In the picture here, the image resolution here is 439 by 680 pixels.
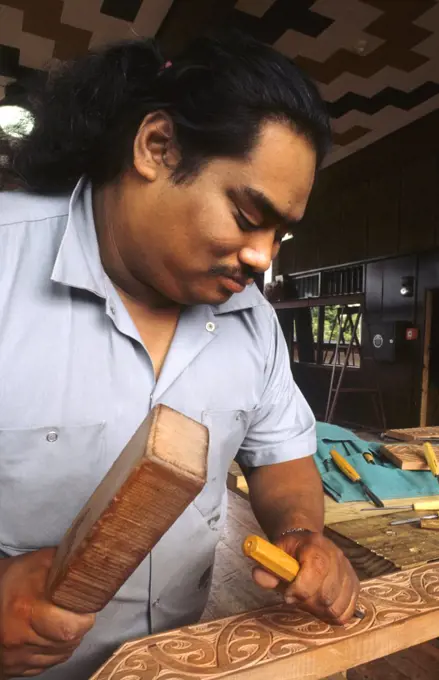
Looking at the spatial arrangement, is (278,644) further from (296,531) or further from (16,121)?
(16,121)

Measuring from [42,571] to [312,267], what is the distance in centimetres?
758

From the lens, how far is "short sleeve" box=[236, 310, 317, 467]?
123 centimetres

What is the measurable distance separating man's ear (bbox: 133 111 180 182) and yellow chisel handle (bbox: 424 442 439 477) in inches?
50.8

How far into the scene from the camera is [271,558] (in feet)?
2.60

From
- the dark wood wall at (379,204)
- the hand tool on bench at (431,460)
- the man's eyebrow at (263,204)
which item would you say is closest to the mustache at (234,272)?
the man's eyebrow at (263,204)

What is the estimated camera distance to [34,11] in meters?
3.84

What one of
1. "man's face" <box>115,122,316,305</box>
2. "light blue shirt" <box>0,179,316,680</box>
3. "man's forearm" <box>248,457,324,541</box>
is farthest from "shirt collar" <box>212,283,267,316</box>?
"man's forearm" <box>248,457,324,541</box>

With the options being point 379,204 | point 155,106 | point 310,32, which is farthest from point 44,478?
point 379,204

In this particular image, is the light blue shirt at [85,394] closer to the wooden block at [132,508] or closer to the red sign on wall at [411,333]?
the wooden block at [132,508]

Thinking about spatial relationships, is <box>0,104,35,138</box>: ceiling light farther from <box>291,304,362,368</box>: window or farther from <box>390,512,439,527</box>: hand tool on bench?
<box>291,304,362,368</box>: window

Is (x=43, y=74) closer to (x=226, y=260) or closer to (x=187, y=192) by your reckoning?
(x=187, y=192)

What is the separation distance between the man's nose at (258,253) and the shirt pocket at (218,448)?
34cm

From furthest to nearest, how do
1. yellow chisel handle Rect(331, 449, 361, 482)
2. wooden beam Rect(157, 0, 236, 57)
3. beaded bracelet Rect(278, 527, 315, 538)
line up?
wooden beam Rect(157, 0, 236, 57) < yellow chisel handle Rect(331, 449, 361, 482) < beaded bracelet Rect(278, 527, 315, 538)

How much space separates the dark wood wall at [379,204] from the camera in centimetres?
591
